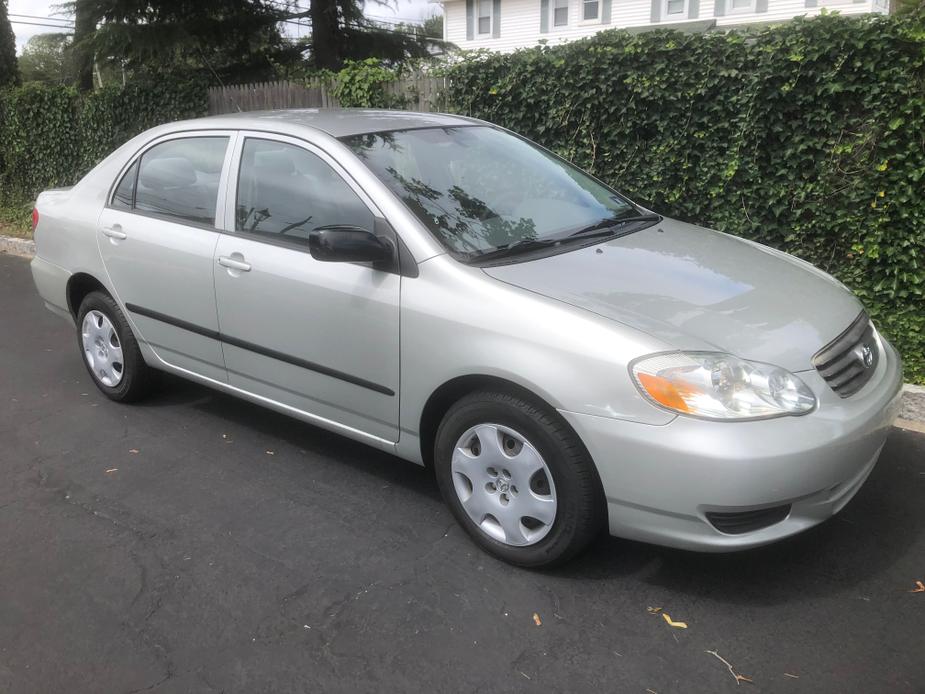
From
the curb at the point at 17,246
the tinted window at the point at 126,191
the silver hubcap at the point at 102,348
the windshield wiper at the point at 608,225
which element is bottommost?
the curb at the point at 17,246

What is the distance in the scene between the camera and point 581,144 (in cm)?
634

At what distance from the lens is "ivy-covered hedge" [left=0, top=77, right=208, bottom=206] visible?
1022 centimetres

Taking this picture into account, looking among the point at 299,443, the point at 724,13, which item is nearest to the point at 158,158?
the point at 299,443

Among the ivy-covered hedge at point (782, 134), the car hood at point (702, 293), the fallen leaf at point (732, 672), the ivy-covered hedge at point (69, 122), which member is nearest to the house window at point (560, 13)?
the ivy-covered hedge at point (69, 122)

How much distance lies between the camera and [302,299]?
11.8ft

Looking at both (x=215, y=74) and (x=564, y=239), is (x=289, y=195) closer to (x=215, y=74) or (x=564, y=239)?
(x=564, y=239)

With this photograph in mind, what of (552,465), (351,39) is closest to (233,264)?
(552,465)

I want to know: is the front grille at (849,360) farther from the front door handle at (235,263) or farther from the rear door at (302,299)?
the front door handle at (235,263)

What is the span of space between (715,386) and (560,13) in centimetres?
3001

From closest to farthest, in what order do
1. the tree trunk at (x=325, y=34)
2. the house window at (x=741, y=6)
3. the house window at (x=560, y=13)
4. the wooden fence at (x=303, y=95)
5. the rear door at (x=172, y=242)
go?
the rear door at (x=172, y=242) < the wooden fence at (x=303, y=95) < the tree trunk at (x=325, y=34) < the house window at (x=741, y=6) < the house window at (x=560, y=13)

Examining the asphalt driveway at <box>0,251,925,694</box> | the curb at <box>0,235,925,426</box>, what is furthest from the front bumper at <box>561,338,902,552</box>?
the curb at <box>0,235,925,426</box>

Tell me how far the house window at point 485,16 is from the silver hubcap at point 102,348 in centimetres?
2926

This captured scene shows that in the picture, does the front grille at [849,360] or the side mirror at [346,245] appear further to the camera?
the side mirror at [346,245]

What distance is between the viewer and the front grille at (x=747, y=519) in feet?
8.97
